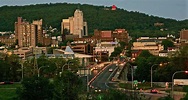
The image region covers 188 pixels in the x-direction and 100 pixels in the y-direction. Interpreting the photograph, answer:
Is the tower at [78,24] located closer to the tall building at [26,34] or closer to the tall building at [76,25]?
the tall building at [76,25]

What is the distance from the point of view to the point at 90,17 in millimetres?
183000

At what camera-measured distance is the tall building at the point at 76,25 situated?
527ft

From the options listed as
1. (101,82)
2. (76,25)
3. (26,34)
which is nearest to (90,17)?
(76,25)

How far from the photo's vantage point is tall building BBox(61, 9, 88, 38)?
6324 inches

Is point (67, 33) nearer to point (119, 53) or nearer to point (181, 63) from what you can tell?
point (119, 53)

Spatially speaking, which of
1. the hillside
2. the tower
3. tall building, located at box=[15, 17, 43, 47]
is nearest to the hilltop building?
tall building, located at box=[15, 17, 43, 47]

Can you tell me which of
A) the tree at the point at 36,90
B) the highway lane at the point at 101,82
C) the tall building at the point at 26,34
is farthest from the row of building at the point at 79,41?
the tree at the point at 36,90

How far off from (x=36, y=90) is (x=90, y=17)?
158313 mm

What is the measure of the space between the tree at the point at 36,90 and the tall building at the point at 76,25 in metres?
132

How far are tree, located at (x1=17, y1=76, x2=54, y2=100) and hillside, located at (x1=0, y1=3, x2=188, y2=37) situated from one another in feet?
463

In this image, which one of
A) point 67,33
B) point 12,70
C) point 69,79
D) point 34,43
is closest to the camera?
point 69,79

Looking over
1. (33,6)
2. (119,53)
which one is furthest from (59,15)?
(119,53)

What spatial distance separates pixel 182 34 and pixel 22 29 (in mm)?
39894

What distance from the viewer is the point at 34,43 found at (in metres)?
125
